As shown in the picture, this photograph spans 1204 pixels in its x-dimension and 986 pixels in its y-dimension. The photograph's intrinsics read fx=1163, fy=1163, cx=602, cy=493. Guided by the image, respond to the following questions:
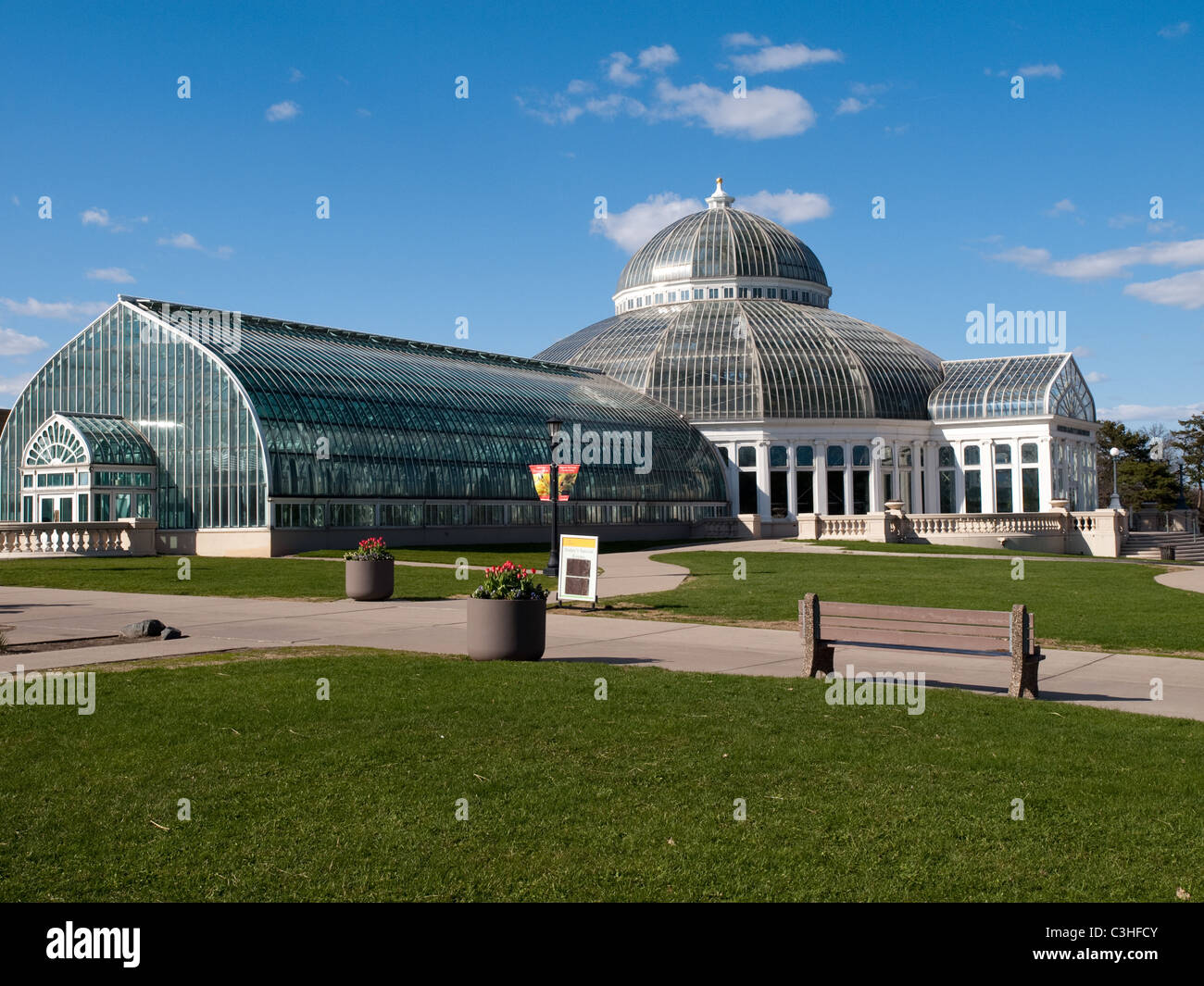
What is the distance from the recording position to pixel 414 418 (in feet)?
172

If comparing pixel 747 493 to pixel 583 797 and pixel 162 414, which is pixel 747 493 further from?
pixel 583 797

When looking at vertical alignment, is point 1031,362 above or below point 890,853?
above

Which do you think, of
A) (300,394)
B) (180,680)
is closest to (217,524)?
(300,394)

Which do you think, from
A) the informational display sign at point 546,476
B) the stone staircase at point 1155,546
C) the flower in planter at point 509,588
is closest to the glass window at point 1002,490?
the stone staircase at point 1155,546

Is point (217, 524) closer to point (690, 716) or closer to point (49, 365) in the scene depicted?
point (49, 365)

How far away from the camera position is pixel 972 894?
666 cm

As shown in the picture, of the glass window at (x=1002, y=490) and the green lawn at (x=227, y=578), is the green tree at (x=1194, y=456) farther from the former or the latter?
A: the green lawn at (x=227, y=578)

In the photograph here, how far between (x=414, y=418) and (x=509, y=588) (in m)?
38.2

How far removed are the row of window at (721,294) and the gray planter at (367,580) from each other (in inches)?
2482

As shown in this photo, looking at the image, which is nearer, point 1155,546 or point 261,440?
point 261,440

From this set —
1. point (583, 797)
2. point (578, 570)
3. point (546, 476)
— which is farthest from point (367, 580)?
point (583, 797)

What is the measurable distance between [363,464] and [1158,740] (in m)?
41.2

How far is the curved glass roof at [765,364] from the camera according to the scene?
73.1 m
